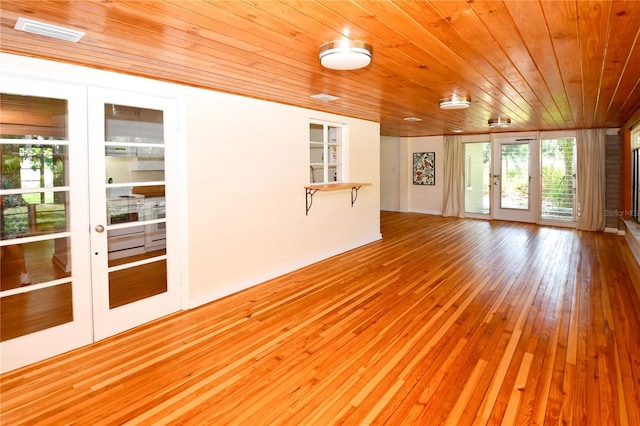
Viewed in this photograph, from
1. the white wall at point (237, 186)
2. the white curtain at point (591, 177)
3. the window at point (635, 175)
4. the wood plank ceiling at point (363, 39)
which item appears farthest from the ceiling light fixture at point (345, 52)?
the white curtain at point (591, 177)

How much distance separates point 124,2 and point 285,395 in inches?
97.1

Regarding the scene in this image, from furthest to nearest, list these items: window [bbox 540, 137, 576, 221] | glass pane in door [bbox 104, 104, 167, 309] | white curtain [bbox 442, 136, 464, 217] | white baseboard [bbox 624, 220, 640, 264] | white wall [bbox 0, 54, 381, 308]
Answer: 1. white curtain [bbox 442, 136, 464, 217]
2. window [bbox 540, 137, 576, 221]
3. white baseboard [bbox 624, 220, 640, 264]
4. white wall [bbox 0, 54, 381, 308]
5. glass pane in door [bbox 104, 104, 167, 309]

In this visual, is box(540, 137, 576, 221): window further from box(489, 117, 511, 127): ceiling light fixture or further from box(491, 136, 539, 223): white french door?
box(489, 117, 511, 127): ceiling light fixture

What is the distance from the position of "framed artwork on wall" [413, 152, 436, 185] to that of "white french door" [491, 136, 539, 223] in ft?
5.41

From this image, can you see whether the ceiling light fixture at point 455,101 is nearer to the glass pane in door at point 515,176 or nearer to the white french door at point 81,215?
the white french door at point 81,215

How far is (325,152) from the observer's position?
5891 millimetres

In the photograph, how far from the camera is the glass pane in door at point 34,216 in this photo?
108 inches

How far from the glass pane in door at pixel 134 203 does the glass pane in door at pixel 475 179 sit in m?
8.88

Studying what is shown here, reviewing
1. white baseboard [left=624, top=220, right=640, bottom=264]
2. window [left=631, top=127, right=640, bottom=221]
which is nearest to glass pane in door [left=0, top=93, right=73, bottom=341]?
white baseboard [left=624, top=220, right=640, bottom=264]

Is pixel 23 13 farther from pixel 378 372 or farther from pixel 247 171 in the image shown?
pixel 378 372

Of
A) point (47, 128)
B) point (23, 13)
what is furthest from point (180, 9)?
point (47, 128)

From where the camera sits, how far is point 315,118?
5566 mm

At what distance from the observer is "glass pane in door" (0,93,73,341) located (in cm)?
274

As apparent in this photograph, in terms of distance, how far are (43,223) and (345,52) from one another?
265 centimetres
